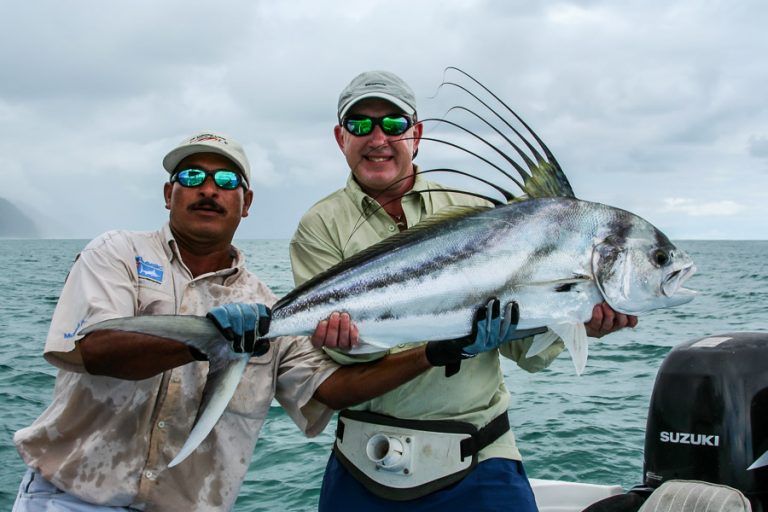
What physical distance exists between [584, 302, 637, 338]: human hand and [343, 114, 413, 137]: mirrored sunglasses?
4.10 feet

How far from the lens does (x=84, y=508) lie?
3148 mm

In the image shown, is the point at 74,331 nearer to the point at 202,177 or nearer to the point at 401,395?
the point at 202,177

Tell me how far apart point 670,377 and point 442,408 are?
131cm

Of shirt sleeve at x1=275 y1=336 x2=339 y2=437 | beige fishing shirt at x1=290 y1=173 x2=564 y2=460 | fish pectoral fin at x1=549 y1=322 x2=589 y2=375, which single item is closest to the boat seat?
fish pectoral fin at x1=549 y1=322 x2=589 y2=375

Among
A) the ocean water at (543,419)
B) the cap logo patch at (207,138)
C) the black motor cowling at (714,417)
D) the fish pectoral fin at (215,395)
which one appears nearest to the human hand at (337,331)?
the fish pectoral fin at (215,395)

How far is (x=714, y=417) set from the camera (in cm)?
361

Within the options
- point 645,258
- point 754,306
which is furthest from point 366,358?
point 754,306

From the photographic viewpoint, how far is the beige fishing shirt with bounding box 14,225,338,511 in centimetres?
314

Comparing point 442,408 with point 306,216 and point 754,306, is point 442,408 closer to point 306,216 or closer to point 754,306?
point 306,216

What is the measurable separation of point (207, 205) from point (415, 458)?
60.5 inches

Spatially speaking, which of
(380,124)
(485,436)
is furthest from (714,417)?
(380,124)

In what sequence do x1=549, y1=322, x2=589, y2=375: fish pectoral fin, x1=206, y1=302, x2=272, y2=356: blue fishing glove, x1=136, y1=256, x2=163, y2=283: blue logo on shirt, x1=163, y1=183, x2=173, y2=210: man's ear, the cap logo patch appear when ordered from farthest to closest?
x1=163, y1=183, x2=173, y2=210: man's ear < the cap logo patch < x1=136, y1=256, x2=163, y2=283: blue logo on shirt < x1=549, y1=322, x2=589, y2=375: fish pectoral fin < x1=206, y1=302, x2=272, y2=356: blue fishing glove

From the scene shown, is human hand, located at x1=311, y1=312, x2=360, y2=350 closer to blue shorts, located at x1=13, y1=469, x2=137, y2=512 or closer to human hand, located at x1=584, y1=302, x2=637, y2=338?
human hand, located at x1=584, y1=302, x2=637, y2=338

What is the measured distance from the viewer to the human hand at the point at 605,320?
3113mm
